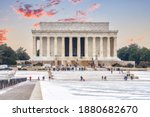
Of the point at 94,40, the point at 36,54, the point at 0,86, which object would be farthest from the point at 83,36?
the point at 0,86

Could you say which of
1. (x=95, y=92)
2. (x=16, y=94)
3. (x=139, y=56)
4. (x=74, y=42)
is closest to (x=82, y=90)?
(x=95, y=92)

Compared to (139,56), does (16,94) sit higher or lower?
lower

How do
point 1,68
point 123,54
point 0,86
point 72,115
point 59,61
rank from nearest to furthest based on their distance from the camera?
1. point 72,115
2. point 0,86
3. point 1,68
4. point 59,61
5. point 123,54

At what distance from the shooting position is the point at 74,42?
2510 inches

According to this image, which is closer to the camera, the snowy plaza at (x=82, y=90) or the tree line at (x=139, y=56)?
the snowy plaza at (x=82, y=90)

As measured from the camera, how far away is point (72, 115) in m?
7.18

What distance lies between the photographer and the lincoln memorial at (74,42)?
61.0 metres

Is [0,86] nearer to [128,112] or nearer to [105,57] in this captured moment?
[128,112]

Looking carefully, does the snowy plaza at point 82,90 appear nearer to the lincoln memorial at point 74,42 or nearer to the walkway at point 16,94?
the walkway at point 16,94

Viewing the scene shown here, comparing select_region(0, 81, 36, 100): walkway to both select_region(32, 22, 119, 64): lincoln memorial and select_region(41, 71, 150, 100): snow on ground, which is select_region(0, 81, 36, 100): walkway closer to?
select_region(41, 71, 150, 100): snow on ground

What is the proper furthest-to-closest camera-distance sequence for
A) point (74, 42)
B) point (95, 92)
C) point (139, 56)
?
point (74, 42)
point (139, 56)
point (95, 92)

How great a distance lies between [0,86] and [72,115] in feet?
39.0

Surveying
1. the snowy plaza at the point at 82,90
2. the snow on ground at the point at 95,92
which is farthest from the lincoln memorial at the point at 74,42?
the snow on ground at the point at 95,92

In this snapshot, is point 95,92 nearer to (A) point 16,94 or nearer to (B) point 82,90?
(B) point 82,90
